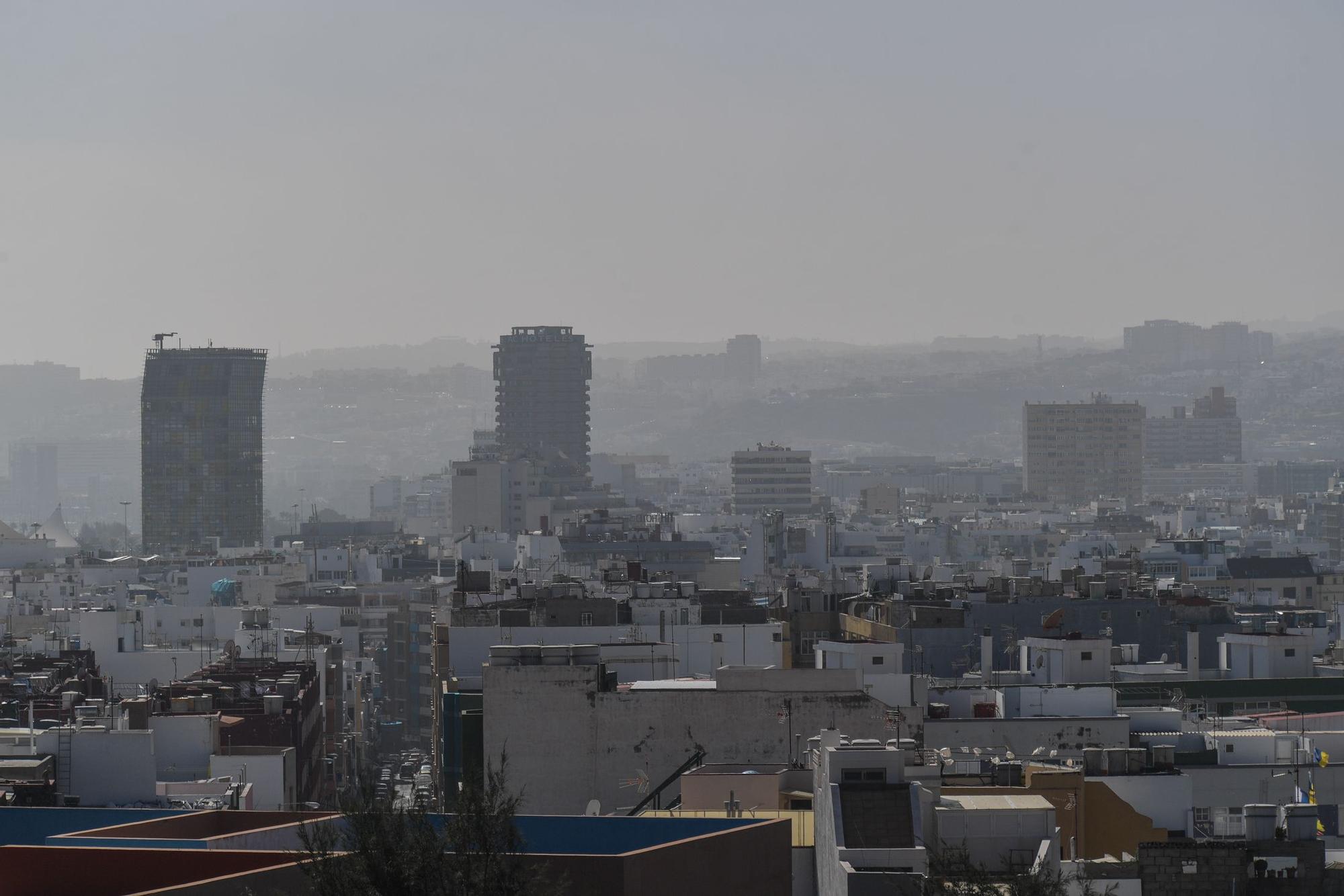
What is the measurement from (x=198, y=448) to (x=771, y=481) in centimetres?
4862

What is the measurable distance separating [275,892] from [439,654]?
27379 millimetres

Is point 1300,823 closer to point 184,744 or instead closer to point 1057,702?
point 1057,702

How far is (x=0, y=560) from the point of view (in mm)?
111500

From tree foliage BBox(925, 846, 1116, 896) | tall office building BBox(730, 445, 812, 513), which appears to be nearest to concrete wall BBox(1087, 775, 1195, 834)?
tree foliage BBox(925, 846, 1116, 896)

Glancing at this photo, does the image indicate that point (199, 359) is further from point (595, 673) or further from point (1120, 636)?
point (595, 673)

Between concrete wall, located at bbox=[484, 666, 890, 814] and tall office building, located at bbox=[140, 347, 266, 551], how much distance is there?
447 ft

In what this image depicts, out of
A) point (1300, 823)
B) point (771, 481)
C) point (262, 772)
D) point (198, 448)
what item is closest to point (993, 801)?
point (1300, 823)

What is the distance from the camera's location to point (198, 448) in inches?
6560

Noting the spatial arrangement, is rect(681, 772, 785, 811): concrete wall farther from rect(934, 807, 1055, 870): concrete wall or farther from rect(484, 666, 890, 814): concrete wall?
rect(484, 666, 890, 814): concrete wall

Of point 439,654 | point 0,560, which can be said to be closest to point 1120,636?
point 439,654

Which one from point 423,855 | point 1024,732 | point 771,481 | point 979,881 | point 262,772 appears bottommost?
point 262,772

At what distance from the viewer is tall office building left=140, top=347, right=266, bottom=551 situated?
164750 millimetres

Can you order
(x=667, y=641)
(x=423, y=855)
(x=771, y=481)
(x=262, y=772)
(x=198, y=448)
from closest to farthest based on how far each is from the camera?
(x=423, y=855) < (x=262, y=772) < (x=667, y=641) < (x=198, y=448) < (x=771, y=481)

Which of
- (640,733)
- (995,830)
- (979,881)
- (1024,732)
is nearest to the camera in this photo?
(979,881)
